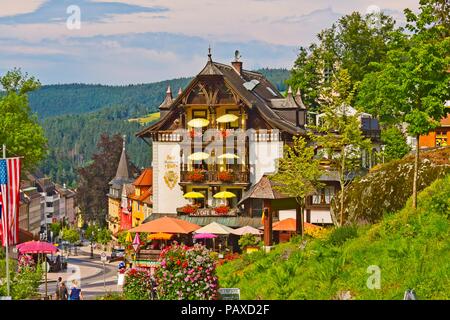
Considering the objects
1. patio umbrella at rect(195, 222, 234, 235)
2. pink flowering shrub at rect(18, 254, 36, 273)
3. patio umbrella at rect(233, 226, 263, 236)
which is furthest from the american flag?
patio umbrella at rect(233, 226, 263, 236)

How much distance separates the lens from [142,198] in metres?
84.7

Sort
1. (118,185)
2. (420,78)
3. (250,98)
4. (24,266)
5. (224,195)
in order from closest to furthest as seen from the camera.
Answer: (420,78), (24,266), (224,195), (250,98), (118,185)

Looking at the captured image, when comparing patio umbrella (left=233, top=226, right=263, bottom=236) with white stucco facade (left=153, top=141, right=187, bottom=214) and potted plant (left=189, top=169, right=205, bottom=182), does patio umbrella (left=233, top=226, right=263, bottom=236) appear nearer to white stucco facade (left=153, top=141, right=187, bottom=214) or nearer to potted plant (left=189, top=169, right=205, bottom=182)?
potted plant (left=189, top=169, right=205, bottom=182)

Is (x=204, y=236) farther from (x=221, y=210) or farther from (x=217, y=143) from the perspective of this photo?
(x=217, y=143)

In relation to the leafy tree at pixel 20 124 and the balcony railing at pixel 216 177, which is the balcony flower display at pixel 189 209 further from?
the leafy tree at pixel 20 124

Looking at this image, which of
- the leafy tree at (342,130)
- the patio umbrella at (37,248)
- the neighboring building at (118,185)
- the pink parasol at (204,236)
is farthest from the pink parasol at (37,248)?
the neighboring building at (118,185)

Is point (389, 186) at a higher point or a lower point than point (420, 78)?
lower

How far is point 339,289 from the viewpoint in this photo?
25.3 metres

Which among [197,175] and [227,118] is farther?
[197,175]

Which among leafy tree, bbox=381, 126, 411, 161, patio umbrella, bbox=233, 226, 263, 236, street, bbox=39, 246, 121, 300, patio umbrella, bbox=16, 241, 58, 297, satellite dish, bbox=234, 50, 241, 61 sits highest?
satellite dish, bbox=234, 50, 241, 61

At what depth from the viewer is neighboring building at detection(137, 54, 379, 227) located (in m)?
65.4

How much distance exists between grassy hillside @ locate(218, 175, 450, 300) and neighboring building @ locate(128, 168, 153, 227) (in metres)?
52.0

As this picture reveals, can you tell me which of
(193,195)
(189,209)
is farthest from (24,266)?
(193,195)

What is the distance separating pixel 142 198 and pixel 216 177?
19342 mm
